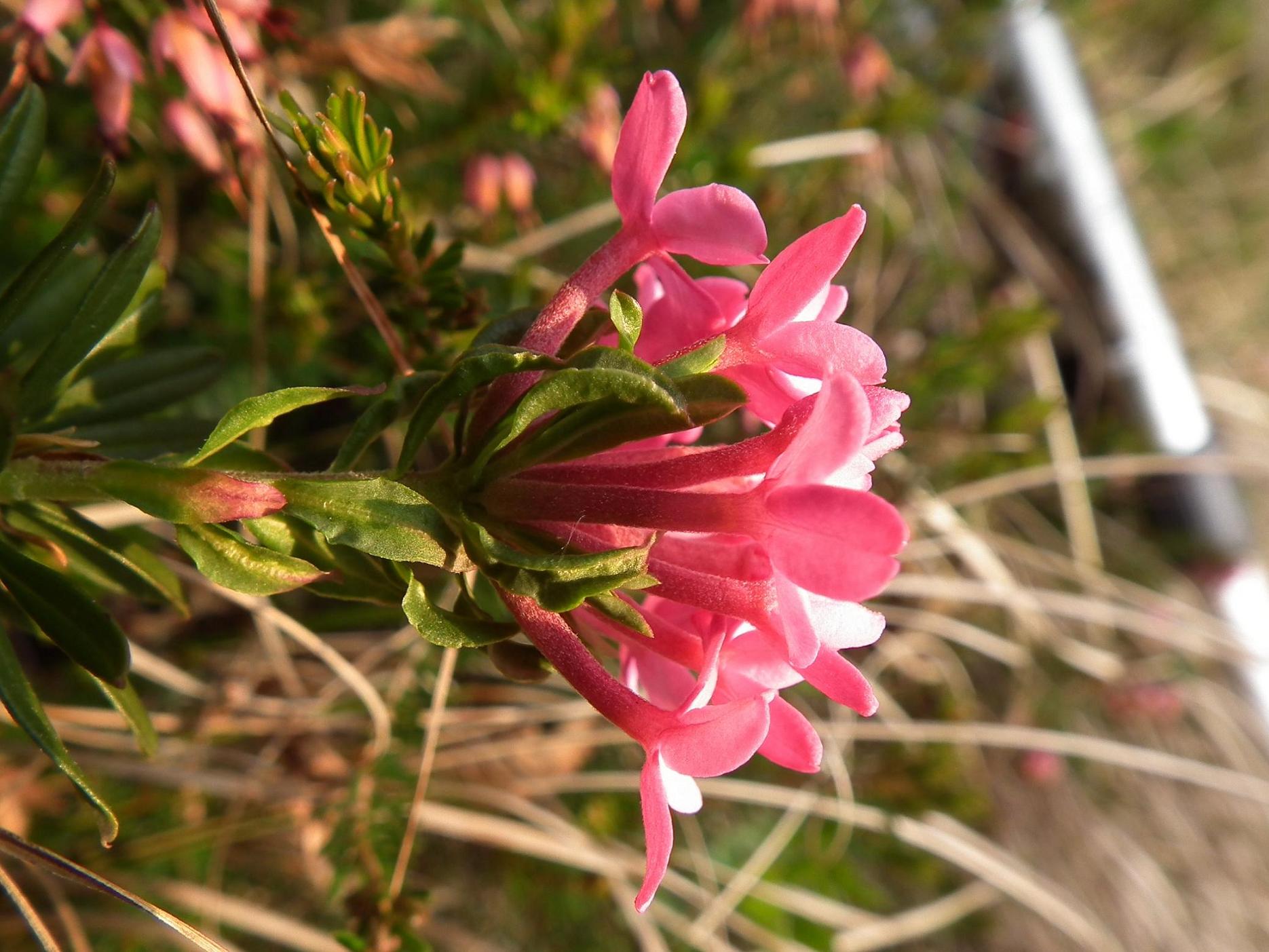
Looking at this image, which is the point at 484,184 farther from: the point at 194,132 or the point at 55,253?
the point at 55,253

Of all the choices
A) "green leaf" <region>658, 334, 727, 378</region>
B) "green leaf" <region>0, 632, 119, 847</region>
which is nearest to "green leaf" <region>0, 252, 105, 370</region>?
"green leaf" <region>0, 632, 119, 847</region>

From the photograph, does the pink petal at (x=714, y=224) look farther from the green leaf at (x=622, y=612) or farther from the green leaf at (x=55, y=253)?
the green leaf at (x=55, y=253)

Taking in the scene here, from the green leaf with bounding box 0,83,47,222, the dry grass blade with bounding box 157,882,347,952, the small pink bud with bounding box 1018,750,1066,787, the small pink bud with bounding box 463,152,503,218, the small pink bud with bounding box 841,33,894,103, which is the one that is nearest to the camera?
the green leaf with bounding box 0,83,47,222

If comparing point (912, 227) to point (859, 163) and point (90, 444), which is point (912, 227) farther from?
point (90, 444)

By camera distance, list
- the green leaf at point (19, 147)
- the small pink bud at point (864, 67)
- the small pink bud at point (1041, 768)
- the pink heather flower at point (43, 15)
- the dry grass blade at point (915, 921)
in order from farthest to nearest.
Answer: the small pink bud at point (1041, 768), the small pink bud at point (864, 67), the dry grass blade at point (915, 921), the pink heather flower at point (43, 15), the green leaf at point (19, 147)

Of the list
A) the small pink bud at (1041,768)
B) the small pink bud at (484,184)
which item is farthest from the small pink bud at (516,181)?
the small pink bud at (1041,768)

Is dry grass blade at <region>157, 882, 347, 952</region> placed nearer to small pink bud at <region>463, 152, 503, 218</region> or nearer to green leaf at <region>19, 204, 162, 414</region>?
green leaf at <region>19, 204, 162, 414</region>
